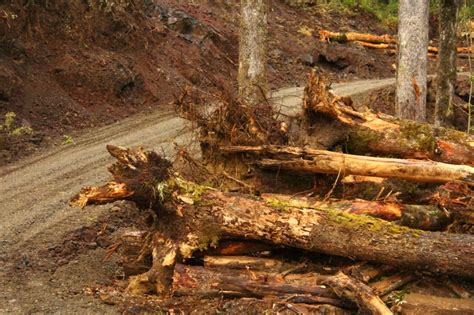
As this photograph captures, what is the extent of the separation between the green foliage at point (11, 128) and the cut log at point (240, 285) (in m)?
8.46

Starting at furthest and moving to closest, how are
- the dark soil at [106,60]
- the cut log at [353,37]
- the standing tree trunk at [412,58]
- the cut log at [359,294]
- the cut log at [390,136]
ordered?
the cut log at [353,37]
the dark soil at [106,60]
the standing tree trunk at [412,58]
the cut log at [390,136]
the cut log at [359,294]

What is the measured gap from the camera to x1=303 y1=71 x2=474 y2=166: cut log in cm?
823

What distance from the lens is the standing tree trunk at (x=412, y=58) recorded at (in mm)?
11467

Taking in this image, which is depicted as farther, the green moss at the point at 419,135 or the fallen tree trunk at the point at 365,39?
the fallen tree trunk at the point at 365,39

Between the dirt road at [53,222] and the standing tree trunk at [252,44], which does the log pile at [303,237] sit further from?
the standing tree trunk at [252,44]

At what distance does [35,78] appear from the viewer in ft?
51.0

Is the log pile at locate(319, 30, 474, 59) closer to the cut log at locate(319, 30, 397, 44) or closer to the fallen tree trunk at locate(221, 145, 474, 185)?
the cut log at locate(319, 30, 397, 44)

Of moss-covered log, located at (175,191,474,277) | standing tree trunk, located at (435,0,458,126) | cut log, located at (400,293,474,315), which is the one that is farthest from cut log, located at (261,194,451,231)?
standing tree trunk, located at (435,0,458,126)

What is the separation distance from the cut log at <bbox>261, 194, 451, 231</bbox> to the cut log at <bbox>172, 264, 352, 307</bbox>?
0.96 metres

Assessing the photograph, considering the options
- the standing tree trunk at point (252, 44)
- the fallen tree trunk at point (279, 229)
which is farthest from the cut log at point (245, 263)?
the standing tree trunk at point (252, 44)

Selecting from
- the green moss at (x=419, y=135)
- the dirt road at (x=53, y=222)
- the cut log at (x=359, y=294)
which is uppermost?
the green moss at (x=419, y=135)

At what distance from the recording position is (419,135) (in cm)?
840

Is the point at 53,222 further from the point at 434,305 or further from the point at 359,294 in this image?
the point at 434,305

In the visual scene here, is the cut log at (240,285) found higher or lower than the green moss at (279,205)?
lower
